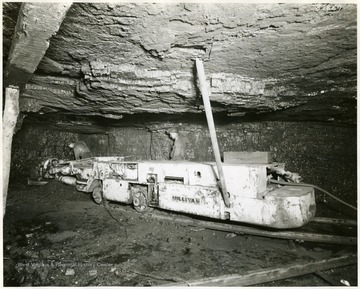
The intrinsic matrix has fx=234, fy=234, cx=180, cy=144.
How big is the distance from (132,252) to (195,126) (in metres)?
3.97

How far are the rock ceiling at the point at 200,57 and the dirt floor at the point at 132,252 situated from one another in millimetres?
2432

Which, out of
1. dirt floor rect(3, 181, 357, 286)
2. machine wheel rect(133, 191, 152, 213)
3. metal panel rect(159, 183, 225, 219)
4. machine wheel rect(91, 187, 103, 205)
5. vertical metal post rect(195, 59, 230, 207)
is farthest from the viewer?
machine wheel rect(91, 187, 103, 205)

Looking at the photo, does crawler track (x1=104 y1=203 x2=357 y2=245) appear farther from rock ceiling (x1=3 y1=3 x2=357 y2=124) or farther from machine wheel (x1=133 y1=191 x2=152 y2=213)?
rock ceiling (x1=3 y1=3 x2=357 y2=124)

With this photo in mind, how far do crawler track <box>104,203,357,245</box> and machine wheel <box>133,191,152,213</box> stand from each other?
148mm

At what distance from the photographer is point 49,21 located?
2.04 meters

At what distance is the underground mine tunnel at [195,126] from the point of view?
96.3 inches

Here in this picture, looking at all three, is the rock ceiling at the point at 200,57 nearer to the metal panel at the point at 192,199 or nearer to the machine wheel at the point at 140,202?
the metal panel at the point at 192,199

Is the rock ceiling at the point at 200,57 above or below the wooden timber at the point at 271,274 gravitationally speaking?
above

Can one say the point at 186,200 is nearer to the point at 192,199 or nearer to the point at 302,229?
the point at 192,199

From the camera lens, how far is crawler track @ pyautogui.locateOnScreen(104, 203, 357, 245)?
3429 mm

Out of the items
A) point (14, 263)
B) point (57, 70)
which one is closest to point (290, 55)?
point (57, 70)

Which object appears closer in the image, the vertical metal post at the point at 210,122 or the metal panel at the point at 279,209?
the vertical metal post at the point at 210,122

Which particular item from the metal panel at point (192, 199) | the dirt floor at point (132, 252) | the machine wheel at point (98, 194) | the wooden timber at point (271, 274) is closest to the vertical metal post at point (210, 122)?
the metal panel at point (192, 199)

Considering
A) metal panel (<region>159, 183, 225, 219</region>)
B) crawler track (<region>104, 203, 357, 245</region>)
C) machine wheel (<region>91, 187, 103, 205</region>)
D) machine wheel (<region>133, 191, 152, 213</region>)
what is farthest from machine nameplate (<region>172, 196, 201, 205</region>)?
machine wheel (<region>91, 187, 103, 205</region>)
